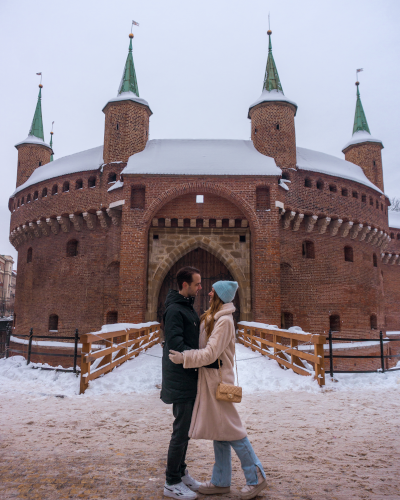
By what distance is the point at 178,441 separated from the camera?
3.06 m

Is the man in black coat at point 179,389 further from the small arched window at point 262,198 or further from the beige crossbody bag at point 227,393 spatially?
the small arched window at point 262,198

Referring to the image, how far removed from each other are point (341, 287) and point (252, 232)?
17.2 ft

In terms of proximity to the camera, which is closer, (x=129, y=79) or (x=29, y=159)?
(x=129, y=79)

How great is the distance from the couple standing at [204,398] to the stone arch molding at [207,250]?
12174mm

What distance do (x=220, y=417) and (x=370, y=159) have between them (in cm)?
2179

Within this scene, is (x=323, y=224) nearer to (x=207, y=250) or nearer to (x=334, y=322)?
(x=334, y=322)

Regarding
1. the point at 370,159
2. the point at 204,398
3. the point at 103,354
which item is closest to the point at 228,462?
the point at 204,398

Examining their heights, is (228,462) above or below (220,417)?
below

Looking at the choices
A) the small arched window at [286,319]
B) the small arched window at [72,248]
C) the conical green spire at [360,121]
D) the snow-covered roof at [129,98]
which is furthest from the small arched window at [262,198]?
the conical green spire at [360,121]

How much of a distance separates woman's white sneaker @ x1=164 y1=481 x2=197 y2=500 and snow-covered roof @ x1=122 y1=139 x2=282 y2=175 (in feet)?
43.0

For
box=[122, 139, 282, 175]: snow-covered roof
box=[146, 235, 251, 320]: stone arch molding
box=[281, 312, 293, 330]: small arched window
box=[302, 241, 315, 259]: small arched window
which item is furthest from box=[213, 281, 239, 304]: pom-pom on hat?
box=[302, 241, 315, 259]: small arched window

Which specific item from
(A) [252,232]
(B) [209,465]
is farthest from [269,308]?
(B) [209,465]

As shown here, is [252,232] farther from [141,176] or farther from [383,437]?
[383,437]

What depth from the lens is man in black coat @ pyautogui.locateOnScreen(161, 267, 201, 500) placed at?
3.05 meters
